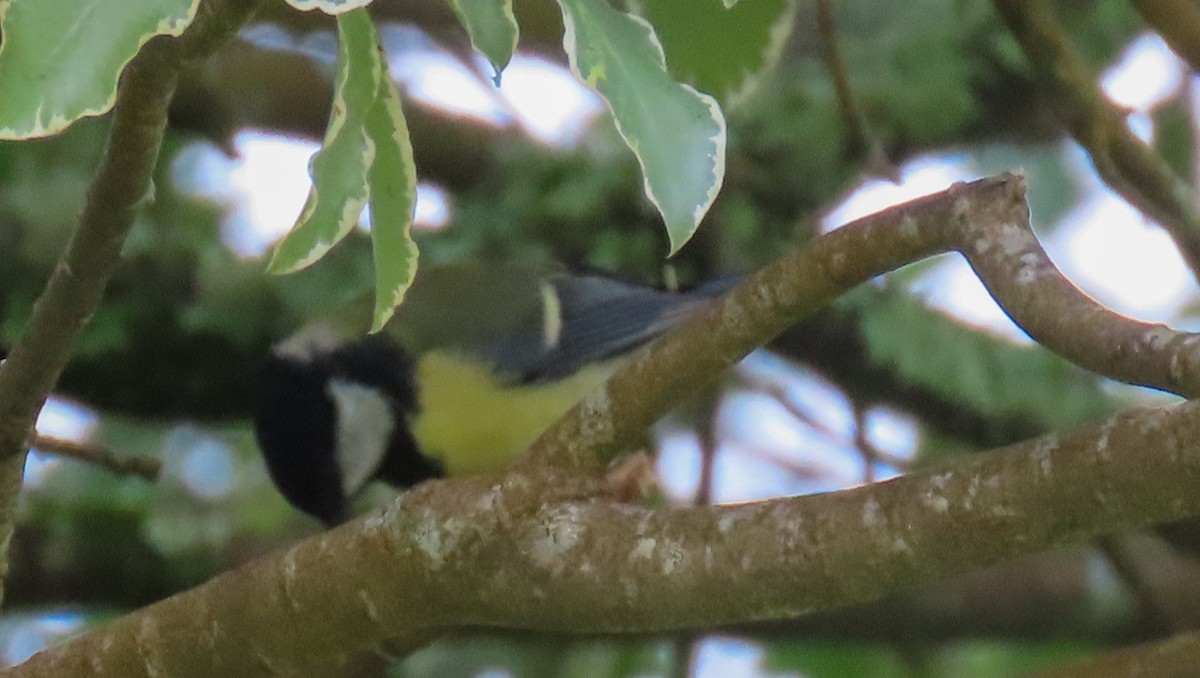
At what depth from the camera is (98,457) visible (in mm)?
1018

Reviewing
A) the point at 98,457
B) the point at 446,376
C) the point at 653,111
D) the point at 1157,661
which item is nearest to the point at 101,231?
the point at 653,111

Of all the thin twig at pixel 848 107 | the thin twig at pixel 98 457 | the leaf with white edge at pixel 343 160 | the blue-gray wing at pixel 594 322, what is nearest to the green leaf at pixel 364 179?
the leaf with white edge at pixel 343 160

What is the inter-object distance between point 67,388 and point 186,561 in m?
0.20

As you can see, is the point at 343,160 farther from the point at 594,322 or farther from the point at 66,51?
the point at 594,322

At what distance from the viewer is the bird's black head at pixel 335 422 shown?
4.11 feet

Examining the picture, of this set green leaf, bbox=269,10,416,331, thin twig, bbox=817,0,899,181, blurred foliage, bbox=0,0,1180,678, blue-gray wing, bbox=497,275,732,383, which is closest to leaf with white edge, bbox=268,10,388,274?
green leaf, bbox=269,10,416,331

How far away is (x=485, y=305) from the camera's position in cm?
153

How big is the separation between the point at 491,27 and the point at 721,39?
0.92 ft

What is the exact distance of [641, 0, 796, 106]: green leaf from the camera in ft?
2.25

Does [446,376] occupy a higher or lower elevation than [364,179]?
lower

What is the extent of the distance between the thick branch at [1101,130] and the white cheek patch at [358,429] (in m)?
0.67

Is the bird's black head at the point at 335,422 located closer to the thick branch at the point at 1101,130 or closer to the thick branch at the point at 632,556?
the thick branch at the point at 632,556

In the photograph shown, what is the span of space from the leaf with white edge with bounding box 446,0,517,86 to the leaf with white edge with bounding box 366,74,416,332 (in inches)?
2.6

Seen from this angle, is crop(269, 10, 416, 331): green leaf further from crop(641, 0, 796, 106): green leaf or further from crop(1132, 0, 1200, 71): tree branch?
crop(1132, 0, 1200, 71): tree branch
